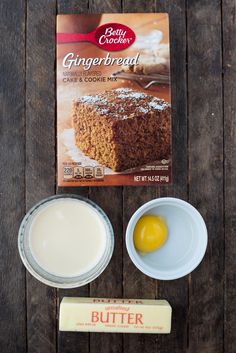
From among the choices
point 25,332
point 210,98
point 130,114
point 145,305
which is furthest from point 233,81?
point 25,332

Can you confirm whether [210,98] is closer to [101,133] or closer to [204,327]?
[101,133]

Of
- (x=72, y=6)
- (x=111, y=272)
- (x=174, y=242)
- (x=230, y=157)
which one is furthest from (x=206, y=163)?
(x=72, y=6)

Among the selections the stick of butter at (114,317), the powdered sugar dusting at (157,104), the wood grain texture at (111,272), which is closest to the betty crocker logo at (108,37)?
the powdered sugar dusting at (157,104)

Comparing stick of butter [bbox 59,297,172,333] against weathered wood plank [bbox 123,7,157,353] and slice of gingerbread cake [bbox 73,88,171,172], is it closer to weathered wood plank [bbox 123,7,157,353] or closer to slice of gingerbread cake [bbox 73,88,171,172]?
weathered wood plank [bbox 123,7,157,353]

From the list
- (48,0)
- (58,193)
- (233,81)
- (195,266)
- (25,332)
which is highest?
(48,0)

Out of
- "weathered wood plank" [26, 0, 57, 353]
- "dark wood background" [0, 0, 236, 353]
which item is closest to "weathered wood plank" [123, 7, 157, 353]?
"dark wood background" [0, 0, 236, 353]
